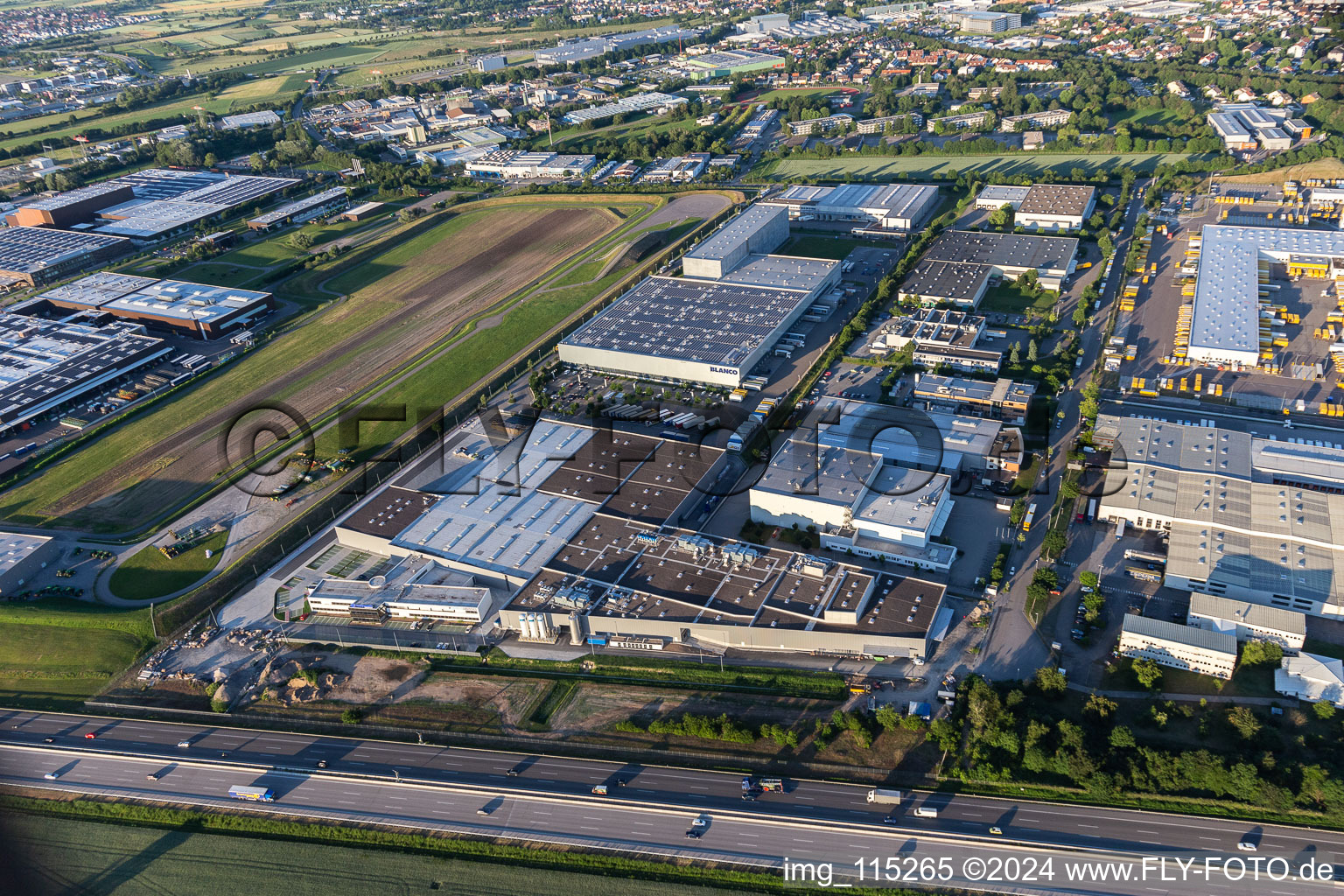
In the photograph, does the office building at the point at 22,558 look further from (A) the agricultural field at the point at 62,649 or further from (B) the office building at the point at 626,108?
(B) the office building at the point at 626,108

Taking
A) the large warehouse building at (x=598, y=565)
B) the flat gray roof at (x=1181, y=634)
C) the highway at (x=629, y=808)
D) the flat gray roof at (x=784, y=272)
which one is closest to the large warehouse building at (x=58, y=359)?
the large warehouse building at (x=598, y=565)

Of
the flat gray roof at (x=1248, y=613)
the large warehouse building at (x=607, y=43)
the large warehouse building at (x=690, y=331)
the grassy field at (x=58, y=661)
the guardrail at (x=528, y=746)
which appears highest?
the large warehouse building at (x=607, y=43)

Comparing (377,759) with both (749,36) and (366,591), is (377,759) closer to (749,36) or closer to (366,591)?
(366,591)

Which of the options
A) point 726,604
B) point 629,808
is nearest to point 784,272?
point 726,604

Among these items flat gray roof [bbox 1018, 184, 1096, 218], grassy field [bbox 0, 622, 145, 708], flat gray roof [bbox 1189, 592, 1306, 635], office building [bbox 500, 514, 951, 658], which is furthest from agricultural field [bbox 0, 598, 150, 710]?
flat gray roof [bbox 1018, 184, 1096, 218]

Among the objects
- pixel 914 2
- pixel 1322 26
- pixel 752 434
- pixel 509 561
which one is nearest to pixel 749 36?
pixel 914 2
